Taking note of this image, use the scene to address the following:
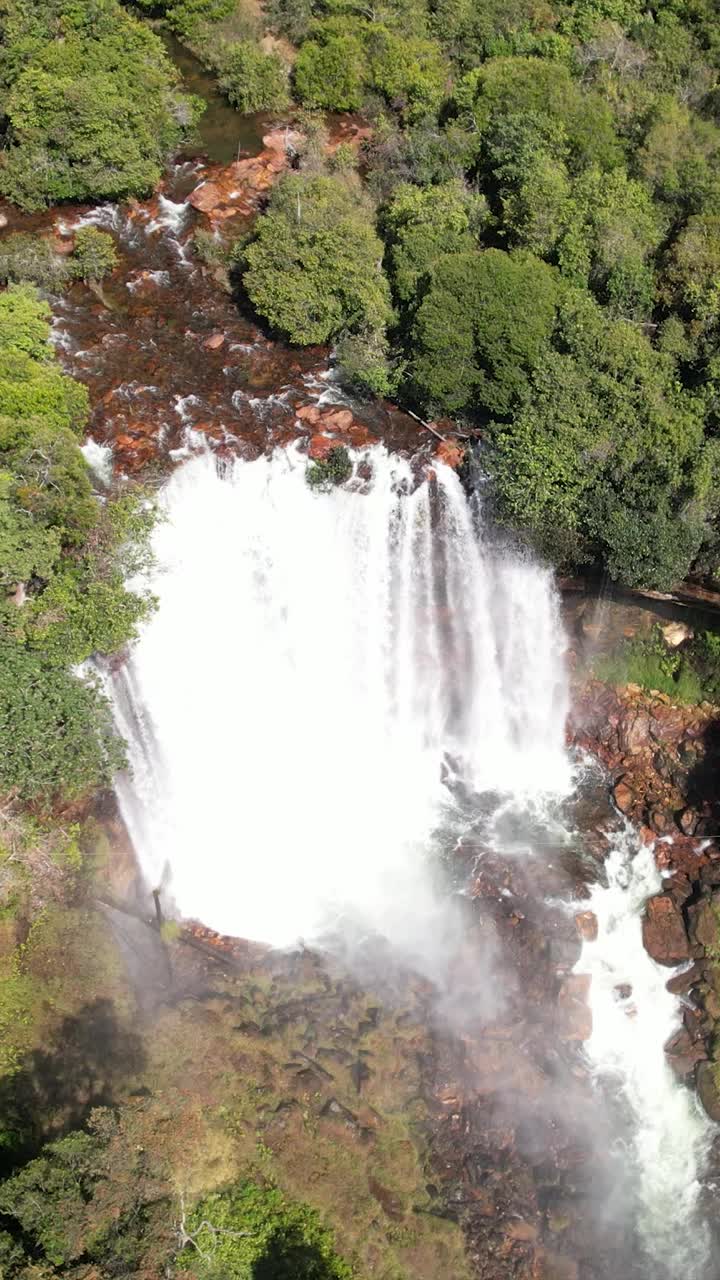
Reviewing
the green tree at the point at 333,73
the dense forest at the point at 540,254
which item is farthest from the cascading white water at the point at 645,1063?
the green tree at the point at 333,73

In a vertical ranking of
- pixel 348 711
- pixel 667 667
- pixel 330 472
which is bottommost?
pixel 348 711

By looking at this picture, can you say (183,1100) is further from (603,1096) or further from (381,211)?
(381,211)

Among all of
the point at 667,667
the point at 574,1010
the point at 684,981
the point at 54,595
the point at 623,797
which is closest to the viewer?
the point at 54,595

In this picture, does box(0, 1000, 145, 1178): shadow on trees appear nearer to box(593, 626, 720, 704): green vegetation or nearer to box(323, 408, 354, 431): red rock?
box(323, 408, 354, 431): red rock

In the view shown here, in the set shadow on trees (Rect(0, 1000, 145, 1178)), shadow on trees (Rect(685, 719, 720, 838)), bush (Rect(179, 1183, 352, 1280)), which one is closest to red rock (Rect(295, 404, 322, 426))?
shadow on trees (Rect(685, 719, 720, 838))

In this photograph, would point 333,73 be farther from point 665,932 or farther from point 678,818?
point 665,932

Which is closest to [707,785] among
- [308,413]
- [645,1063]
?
[645,1063]
